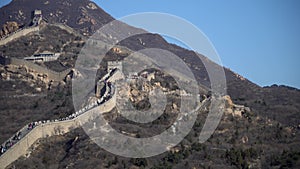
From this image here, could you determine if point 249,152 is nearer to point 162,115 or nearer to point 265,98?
point 162,115

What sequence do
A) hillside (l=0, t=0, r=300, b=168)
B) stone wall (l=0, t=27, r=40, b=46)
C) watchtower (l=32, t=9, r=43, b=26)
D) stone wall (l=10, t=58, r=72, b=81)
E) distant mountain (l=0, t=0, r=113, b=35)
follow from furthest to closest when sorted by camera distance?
distant mountain (l=0, t=0, r=113, b=35) < watchtower (l=32, t=9, r=43, b=26) < stone wall (l=0, t=27, r=40, b=46) < stone wall (l=10, t=58, r=72, b=81) < hillside (l=0, t=0, r=300, b=168)

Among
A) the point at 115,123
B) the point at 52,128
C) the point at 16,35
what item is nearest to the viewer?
the point at 52,128

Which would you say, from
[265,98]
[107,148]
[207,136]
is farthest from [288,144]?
[265,98]

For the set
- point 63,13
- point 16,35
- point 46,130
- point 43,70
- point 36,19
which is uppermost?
point 63,13

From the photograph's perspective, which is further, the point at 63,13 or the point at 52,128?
the point at 63,13

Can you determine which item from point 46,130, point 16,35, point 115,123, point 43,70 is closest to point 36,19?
point 16,35

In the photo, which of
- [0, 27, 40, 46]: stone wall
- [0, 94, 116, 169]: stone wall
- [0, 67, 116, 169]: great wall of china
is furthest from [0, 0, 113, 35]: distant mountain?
[0, 94, 116, 169]: stone wall

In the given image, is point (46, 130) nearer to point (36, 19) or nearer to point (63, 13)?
point (36, 19)

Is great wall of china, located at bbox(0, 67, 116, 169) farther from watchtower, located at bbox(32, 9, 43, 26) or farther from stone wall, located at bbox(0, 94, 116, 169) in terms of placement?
watchtower, located at bbox(32, 9, 43, 26)

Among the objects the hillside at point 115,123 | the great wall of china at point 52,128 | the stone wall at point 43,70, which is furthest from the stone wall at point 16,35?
the great wall of china at point 52,128
